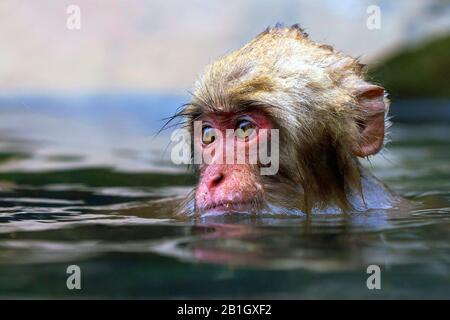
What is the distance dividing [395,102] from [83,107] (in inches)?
225

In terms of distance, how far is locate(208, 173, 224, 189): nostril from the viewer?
15.6 ft

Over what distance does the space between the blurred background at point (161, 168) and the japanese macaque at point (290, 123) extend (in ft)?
0.64

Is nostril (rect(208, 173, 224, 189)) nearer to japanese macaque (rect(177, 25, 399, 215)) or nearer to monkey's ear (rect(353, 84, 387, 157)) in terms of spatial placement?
japanese macaque (rect(177, 25, 399, 215))

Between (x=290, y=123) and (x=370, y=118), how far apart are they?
0.49m

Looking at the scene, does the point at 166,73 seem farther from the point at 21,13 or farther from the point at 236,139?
the point at 236,139

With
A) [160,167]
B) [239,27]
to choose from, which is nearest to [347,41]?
[239,27]

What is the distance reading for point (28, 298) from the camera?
125 inches

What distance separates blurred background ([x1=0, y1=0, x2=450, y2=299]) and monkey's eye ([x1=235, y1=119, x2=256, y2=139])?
1.63ft

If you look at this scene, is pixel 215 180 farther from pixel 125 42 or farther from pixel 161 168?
pixel 125 42

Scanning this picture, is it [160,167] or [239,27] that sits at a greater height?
[239,27]

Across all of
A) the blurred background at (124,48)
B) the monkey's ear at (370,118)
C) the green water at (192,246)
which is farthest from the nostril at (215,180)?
the blurred background at (124,48)

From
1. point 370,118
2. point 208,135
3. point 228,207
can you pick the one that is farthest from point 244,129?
point 370,118

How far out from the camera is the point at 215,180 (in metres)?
4.76

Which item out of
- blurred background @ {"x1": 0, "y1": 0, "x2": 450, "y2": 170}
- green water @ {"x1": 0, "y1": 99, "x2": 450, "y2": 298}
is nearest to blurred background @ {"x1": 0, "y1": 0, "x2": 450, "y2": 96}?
blurred background @ {"x1": 0, "y1": 0, "x2": 450, "y2": 170}
